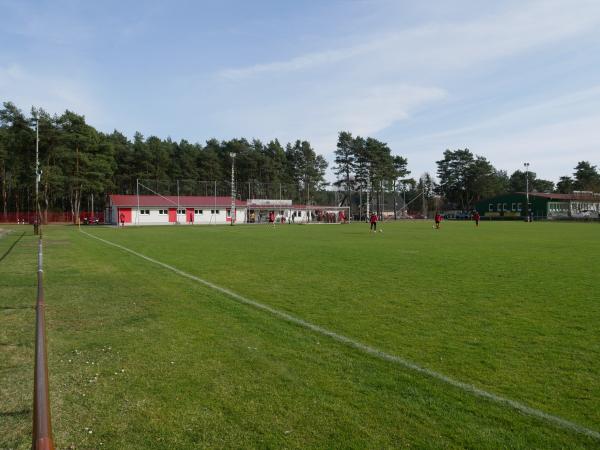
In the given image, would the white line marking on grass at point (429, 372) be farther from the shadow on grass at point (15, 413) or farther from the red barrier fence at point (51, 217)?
the red barrier fence at point (51, 217)

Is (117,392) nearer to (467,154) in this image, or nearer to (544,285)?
(544,285)

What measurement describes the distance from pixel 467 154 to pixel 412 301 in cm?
10927

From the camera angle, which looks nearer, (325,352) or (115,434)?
(115,434)

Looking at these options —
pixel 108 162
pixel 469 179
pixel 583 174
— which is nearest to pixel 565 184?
pixel 583 174

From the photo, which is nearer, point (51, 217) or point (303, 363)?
point (303, 363)

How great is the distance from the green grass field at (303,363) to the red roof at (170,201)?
52444 millimetres

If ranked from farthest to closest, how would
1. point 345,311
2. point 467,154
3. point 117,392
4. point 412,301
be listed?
1. point 467,154
2. point 412,301
3. point 345,311
4. point 117,392

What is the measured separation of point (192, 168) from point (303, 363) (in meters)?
83.7

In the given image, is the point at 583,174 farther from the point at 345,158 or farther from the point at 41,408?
the point at 41,408

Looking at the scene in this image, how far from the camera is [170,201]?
64.4 meters

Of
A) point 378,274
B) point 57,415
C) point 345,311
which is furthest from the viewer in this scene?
point 378,274

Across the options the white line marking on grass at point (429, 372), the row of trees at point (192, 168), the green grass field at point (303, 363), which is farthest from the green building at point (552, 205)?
the white line marking on grass at point (429, 372)

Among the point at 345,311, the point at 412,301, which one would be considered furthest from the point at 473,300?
the point at 345,311

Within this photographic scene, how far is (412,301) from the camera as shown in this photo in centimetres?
895
